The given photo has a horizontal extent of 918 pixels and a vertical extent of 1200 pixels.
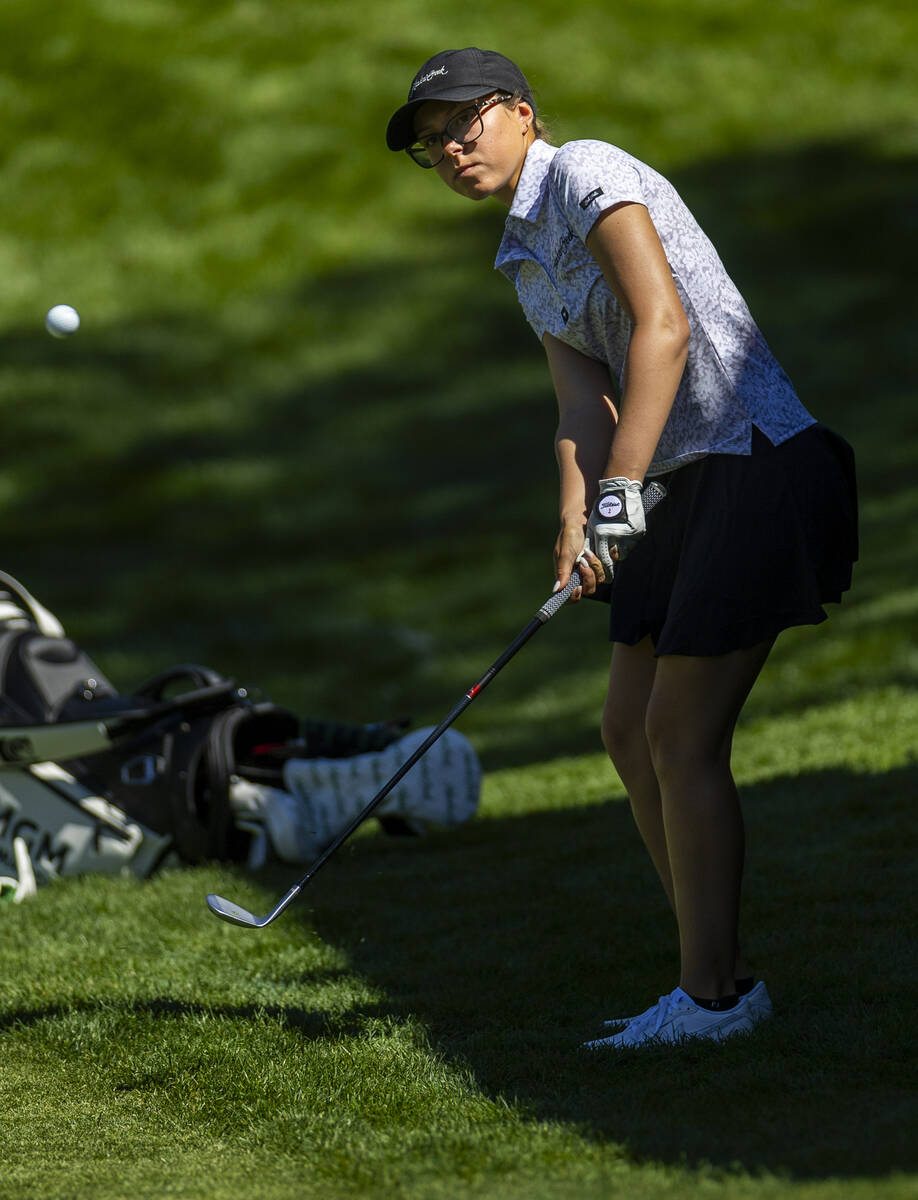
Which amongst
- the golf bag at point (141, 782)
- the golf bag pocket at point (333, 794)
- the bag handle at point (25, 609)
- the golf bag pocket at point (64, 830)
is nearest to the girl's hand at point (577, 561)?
the golf bag pocket at point (333, 794)

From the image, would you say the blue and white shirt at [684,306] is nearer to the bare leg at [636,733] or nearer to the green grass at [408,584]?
the bare leg at [636,733]

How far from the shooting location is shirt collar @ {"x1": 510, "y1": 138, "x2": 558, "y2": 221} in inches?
116

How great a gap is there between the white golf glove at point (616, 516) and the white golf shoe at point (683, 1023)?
2.87 feet

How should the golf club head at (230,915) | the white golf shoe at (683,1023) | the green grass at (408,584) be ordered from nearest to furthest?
the green grass at (408,584), the white golf shoe at (683,1023), the golf club head at (230,915)

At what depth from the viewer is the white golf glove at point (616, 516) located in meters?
2.84

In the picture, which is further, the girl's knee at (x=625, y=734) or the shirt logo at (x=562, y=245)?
the girl's knee at (x=625, y=734)

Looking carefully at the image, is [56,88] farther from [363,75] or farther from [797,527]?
[797,527]

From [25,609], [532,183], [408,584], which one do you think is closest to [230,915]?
[532,183]

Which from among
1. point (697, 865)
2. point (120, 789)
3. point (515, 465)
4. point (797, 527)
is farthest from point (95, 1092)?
point (515, 465)

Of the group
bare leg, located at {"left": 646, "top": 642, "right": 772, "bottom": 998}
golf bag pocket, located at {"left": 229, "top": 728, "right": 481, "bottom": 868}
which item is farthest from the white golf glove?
golf bag pocket, located at {"left": 229, "top": 728, "right": 481, "bottom": 868}

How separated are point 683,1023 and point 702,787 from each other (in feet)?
1.52

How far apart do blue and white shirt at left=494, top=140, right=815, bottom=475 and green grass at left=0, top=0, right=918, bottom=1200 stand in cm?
71

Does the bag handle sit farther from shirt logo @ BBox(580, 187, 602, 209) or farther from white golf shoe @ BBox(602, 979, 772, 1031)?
shirt logo @ BBox(580, 187, 602, 209)

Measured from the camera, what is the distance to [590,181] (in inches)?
110
